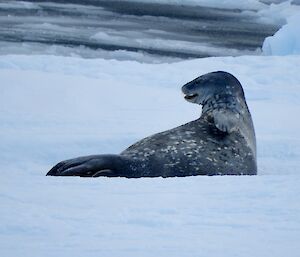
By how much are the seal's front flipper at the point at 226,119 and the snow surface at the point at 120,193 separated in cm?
32

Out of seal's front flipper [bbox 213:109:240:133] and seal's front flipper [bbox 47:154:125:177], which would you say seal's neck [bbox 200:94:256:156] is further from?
seal's front flipper [bbox 47:154:125:177]

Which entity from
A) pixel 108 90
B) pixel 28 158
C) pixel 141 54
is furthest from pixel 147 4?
pixel 28 158

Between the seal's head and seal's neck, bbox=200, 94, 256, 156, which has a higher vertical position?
the seal's head

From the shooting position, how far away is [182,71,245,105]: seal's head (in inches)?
212

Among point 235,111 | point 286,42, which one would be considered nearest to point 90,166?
point 235,111

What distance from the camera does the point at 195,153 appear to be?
4.75m

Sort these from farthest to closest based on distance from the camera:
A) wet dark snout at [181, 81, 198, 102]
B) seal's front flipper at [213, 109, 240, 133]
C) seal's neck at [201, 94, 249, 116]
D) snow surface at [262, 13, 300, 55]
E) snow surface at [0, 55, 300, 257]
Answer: snow surface at [262, 13, 300, 55]
wet dark snout at [181, 81, 198, 102]
seal's neck at [201, 94, 249, 116]
seal's front flipper at [213, 109, 240, 133]
snow surface at [0, 55, 300, 257]

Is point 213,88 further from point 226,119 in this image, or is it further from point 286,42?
point 286,42

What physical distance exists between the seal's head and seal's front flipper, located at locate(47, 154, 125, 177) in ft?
3.63

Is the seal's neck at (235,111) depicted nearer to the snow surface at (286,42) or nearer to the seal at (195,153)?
the seal at (195,153)

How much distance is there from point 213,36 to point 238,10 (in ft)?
16.9

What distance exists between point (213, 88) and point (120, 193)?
260 centimetres

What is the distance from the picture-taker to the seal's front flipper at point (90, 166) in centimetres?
434

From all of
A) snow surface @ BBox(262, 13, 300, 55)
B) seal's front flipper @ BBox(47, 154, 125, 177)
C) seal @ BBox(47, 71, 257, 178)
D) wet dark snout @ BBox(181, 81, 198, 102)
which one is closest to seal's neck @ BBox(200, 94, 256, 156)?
seal @ BBox(47, 71, 257, 178)
